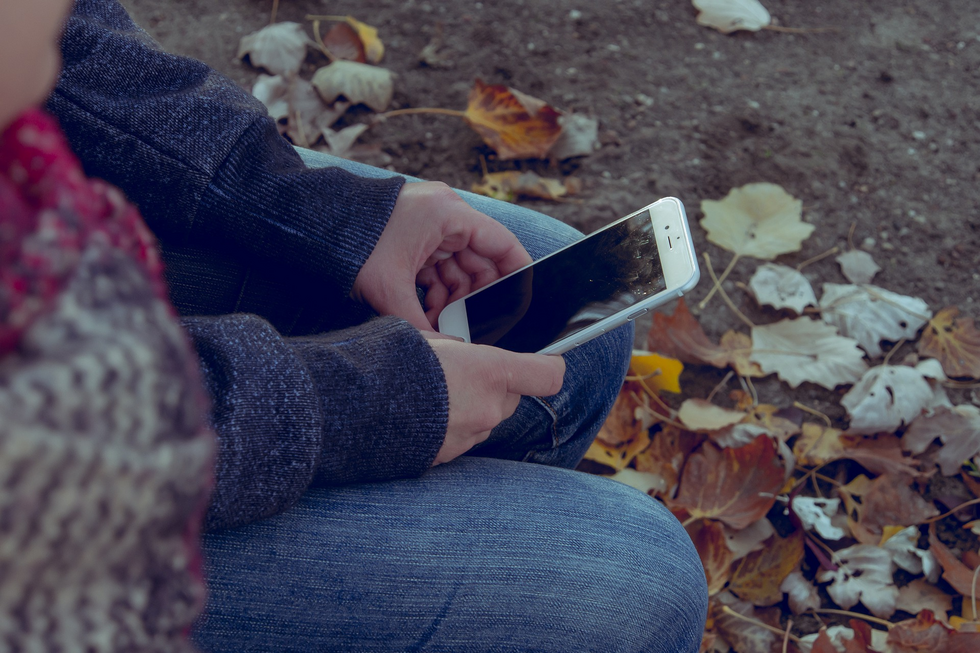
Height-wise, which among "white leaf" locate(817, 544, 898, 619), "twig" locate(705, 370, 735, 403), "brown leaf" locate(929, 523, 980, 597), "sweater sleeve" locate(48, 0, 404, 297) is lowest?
"white leaf" locate(817, 544, 898, 619)

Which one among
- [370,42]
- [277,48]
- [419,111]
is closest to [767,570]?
[419,111]

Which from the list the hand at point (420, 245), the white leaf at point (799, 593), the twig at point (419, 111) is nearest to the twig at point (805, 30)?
the twig at point (419, 111)

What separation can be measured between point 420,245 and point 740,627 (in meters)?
0.77

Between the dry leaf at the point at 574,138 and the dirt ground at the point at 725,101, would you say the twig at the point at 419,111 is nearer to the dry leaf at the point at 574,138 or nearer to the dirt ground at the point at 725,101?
the dirt ground at the point at 725,101

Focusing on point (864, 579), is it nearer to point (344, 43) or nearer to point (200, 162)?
point (200, 162)

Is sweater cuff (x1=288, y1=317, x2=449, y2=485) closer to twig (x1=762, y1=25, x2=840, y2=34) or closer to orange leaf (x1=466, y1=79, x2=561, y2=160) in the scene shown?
orange leaf (x1=466, y1=79, x2=561, y2=160)

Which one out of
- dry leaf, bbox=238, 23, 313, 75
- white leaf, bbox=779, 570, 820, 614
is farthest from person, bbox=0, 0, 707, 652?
dry leaf, bbox=238, 23, 313, 75

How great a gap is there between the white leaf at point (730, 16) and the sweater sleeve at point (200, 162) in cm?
132

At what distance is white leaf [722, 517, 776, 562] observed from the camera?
1.14 m

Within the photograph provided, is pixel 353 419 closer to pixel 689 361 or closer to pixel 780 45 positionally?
Answer: pixel 689 361

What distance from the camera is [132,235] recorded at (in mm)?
370

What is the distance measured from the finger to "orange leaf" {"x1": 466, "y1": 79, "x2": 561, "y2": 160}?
0.87 m

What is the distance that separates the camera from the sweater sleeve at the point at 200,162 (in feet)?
2.57

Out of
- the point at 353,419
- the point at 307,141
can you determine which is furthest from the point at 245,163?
the point at 307,141
